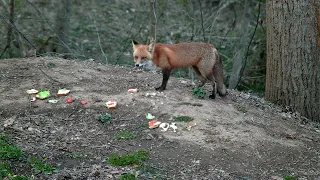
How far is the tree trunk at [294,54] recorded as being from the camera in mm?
7043

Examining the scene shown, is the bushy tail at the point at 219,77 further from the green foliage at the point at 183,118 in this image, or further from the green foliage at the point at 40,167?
the green foliage at the point at 40,167

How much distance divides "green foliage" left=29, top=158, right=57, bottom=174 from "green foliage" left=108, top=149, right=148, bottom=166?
66cm

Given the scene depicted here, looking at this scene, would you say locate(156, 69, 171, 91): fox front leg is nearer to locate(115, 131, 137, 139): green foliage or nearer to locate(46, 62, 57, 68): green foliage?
locate(115, 131, 137, 139): green foliage

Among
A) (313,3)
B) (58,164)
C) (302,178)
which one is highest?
(313,3)

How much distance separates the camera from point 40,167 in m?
4.81

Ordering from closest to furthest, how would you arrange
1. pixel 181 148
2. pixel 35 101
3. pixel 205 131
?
pixel 181 148
pixel 205 131
pixel 35 101

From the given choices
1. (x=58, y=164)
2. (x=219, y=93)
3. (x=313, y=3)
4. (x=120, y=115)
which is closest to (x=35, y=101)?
(x=120, y=115)

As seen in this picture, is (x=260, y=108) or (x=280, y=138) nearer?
(x=280, y=138)

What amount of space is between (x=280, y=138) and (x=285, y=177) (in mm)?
1021

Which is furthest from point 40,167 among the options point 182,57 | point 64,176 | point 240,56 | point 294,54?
point 240,56

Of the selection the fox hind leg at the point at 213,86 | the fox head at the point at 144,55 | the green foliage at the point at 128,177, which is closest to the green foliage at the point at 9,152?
the green foliage at the point at 128,177

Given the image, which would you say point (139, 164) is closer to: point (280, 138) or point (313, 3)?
point (280, 138)

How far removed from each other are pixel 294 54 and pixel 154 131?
2.84 m

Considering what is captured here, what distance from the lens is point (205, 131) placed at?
5816mm
